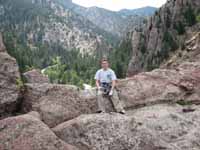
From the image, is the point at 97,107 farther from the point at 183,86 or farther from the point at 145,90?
the point at 183,86

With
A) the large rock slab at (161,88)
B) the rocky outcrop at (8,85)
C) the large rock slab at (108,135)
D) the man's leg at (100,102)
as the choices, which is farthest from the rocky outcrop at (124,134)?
the rocky outcrop at (8,85)

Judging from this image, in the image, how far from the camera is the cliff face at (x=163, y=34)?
98.8m

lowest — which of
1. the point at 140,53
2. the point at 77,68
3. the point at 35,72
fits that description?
the point at 77,68

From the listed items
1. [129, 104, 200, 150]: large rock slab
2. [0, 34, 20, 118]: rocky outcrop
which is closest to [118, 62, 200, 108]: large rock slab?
[129, 104, 200, 150]: large rock slab

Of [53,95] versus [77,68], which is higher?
[53,95]

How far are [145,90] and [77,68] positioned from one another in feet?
438

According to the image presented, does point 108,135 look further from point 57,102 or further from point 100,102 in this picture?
point 57,102

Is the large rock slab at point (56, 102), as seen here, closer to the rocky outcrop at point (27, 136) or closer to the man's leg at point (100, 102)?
the man's leg at point (100, 102)

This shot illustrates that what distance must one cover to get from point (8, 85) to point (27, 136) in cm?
519

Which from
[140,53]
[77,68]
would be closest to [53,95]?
[140,53]

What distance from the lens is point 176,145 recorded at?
12.3 meters

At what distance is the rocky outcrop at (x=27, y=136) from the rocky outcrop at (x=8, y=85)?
380cm

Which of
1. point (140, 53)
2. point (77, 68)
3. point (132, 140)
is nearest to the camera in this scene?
point (132, 140)

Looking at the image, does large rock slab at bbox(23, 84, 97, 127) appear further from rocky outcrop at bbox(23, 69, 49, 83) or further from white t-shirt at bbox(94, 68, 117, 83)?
rocky outcrop at bbox(23, 69, 49, 83)
